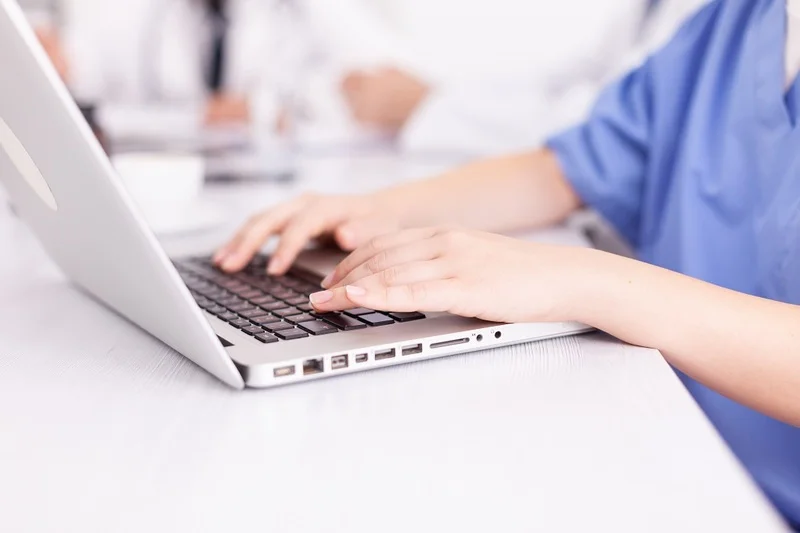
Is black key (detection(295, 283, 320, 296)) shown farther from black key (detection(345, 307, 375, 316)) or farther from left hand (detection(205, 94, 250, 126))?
left hand (detection(205, 94, 250, 126))

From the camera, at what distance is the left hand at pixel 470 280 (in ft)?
1.82

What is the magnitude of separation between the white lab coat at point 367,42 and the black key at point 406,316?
1558 millimetres

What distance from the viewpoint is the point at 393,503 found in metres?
0.39

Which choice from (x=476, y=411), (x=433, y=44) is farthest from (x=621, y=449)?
(x=433, y=44)

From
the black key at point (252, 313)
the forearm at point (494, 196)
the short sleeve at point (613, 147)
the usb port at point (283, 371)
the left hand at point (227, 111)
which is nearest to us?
the usb port at point (283, 371)

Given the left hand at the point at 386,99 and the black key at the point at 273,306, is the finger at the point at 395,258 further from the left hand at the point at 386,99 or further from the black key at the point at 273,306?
the left hand at the point at 386,99

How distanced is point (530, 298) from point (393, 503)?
208 mm

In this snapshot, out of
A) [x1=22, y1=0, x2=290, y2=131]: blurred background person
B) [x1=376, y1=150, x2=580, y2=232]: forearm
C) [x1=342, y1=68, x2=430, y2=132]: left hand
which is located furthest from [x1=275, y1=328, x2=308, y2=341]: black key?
[x1=22, y1=0, x2=290, y2=131]: blurred background person

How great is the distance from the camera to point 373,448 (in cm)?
44

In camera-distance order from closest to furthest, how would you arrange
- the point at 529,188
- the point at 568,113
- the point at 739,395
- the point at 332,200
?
the point at 739,395, the point at 332,200, the point at 529,188, the point at 568,113

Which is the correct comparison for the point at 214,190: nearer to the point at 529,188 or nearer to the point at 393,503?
the point at 529,188

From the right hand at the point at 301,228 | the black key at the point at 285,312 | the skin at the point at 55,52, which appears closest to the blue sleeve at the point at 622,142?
the right hand at the point at 301,228

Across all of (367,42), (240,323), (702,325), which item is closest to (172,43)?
(367,42)

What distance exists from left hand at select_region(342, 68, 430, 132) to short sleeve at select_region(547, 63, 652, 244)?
75 cm
